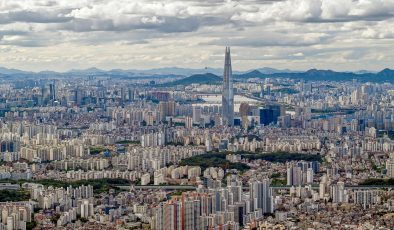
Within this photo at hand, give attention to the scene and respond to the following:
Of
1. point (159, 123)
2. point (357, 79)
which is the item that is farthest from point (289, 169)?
point (357, 79)

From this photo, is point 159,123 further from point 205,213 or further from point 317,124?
point 205,213

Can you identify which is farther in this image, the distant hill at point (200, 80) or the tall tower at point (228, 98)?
the distant hill at point (200, 80)

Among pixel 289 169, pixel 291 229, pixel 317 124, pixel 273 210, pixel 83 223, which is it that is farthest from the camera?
pixel 317 124

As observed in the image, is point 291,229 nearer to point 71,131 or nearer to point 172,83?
point 71,131

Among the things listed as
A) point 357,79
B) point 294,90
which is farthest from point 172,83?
point 357,79

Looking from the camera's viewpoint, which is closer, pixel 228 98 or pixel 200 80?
pixel 228 98

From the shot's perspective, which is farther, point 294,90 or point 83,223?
point 294,90

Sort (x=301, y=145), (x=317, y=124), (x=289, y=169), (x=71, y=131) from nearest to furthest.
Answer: (x=289, y=169)
(x=301, y=145)
(x=71, y=131)
(x=317, y=124)

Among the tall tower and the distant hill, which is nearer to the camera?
the tall tower

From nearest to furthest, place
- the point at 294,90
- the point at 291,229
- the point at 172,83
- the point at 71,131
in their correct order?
the point at 291,229 < the point at 71,131 < the point at 294,90 < the point at 172,83
